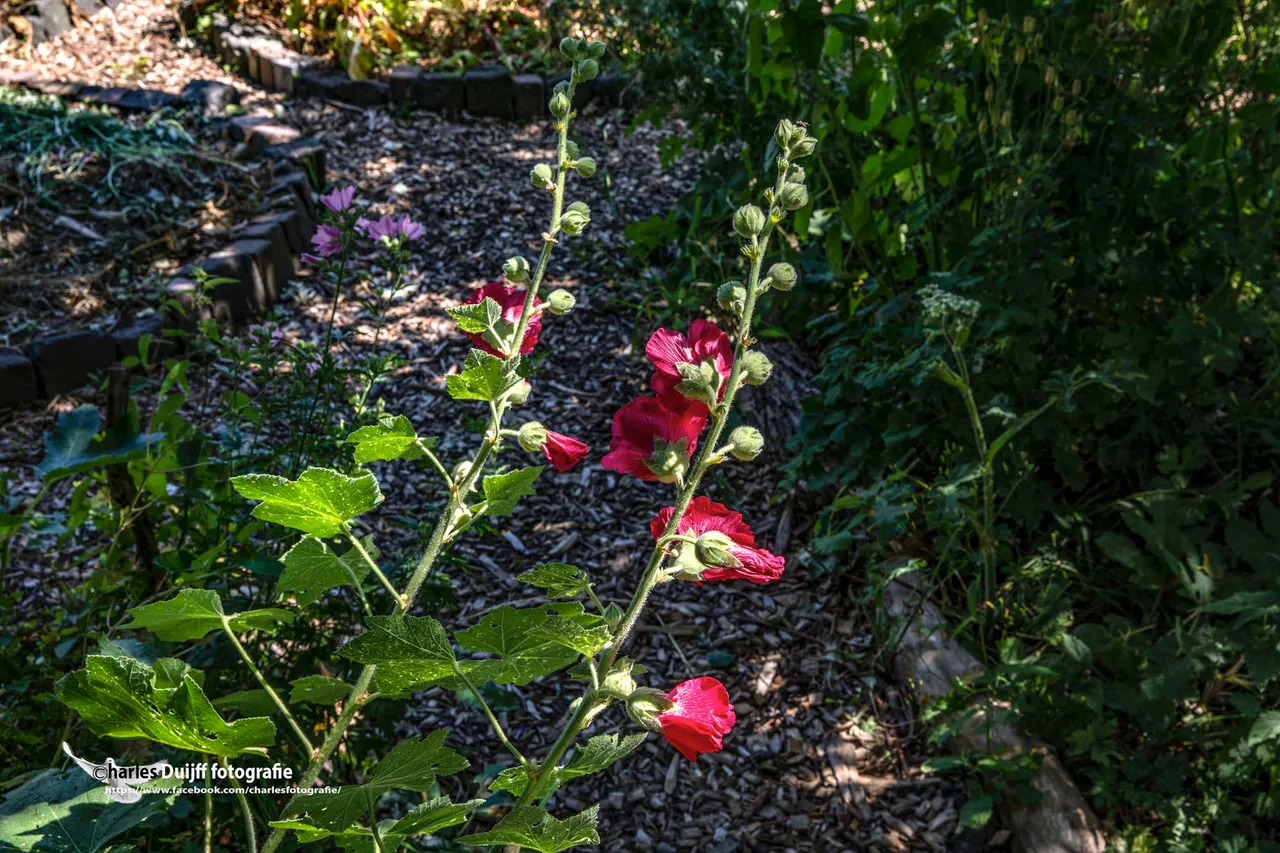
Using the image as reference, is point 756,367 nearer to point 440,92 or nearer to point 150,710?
point 150,710

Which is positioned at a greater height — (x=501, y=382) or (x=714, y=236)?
(x=501, y=382)

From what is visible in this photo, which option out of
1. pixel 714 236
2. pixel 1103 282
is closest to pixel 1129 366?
pixel 1103 282

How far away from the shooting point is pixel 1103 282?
8.51ft

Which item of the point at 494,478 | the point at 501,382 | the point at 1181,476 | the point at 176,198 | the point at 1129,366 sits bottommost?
the point at 176,198

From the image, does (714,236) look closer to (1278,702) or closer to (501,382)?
(1278,702)

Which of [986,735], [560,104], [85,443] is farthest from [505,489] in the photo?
[986,735]

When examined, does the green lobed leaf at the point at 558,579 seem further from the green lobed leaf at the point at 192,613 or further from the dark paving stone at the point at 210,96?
the dark paving stone at the point at 210,96

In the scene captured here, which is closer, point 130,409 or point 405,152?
point 130,409

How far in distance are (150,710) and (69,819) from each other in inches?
11.5

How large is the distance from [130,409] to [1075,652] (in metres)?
1.82

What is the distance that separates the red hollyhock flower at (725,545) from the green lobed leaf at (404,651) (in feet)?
0.65

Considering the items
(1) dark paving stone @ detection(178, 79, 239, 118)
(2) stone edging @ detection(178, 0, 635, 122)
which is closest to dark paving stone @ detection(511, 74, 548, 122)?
(2) stone edging @ detection(178, 0, 635, 122)

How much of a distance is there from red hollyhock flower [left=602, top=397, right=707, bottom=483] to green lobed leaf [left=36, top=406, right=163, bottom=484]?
1.03m

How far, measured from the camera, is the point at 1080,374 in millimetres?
2375
